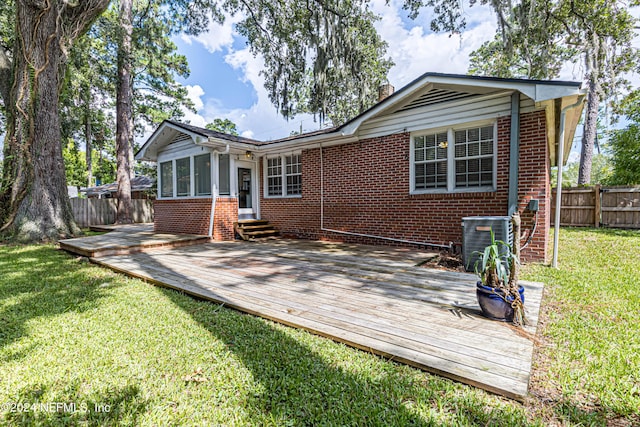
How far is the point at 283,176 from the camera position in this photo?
9203 mm

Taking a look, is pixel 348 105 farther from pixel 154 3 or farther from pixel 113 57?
pixel 113 57

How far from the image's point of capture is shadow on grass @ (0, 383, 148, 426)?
65.4 inches

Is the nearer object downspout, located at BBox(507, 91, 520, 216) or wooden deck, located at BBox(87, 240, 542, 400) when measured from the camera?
wooden deck, located at BBox(87, 240, 542, 400)

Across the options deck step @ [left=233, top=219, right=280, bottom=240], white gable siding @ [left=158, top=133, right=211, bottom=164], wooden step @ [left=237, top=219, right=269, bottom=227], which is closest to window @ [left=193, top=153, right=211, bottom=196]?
white gable siding @ [left=158, top=133, right=211, bottom=164]

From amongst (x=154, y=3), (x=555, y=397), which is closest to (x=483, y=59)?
(x=154, y=3)

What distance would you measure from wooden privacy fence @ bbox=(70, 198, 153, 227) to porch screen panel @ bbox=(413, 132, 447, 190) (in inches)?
616

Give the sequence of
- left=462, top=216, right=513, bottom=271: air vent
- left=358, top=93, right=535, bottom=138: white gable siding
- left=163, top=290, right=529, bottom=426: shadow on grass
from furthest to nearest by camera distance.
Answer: left=358, top=93, right=535, bottom=138: white gable siding
left=462, top=216, right=513, bottom=271: air vent
left=163, top=290, right=529, bottom=426: shadow on grass

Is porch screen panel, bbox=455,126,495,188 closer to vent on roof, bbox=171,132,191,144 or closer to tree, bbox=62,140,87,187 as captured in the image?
vent on roof, bbox=171,132,191,144

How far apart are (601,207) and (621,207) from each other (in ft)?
1.63

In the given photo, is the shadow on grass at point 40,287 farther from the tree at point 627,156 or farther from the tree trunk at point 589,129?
the tree trunk at point 589,129

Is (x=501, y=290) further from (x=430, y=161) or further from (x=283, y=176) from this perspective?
(x=283, y=176)

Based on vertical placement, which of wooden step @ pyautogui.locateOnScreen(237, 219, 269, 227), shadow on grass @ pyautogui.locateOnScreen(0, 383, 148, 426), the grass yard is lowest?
shadow on grass @ pyautogui.locateOnScreen(0, 383, 148, 426)

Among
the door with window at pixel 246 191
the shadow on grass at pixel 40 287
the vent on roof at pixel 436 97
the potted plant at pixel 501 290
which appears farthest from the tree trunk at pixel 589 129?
the shadow on grass at pixel 40 287

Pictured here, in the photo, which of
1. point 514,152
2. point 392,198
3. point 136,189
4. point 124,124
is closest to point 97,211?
point 124,124
